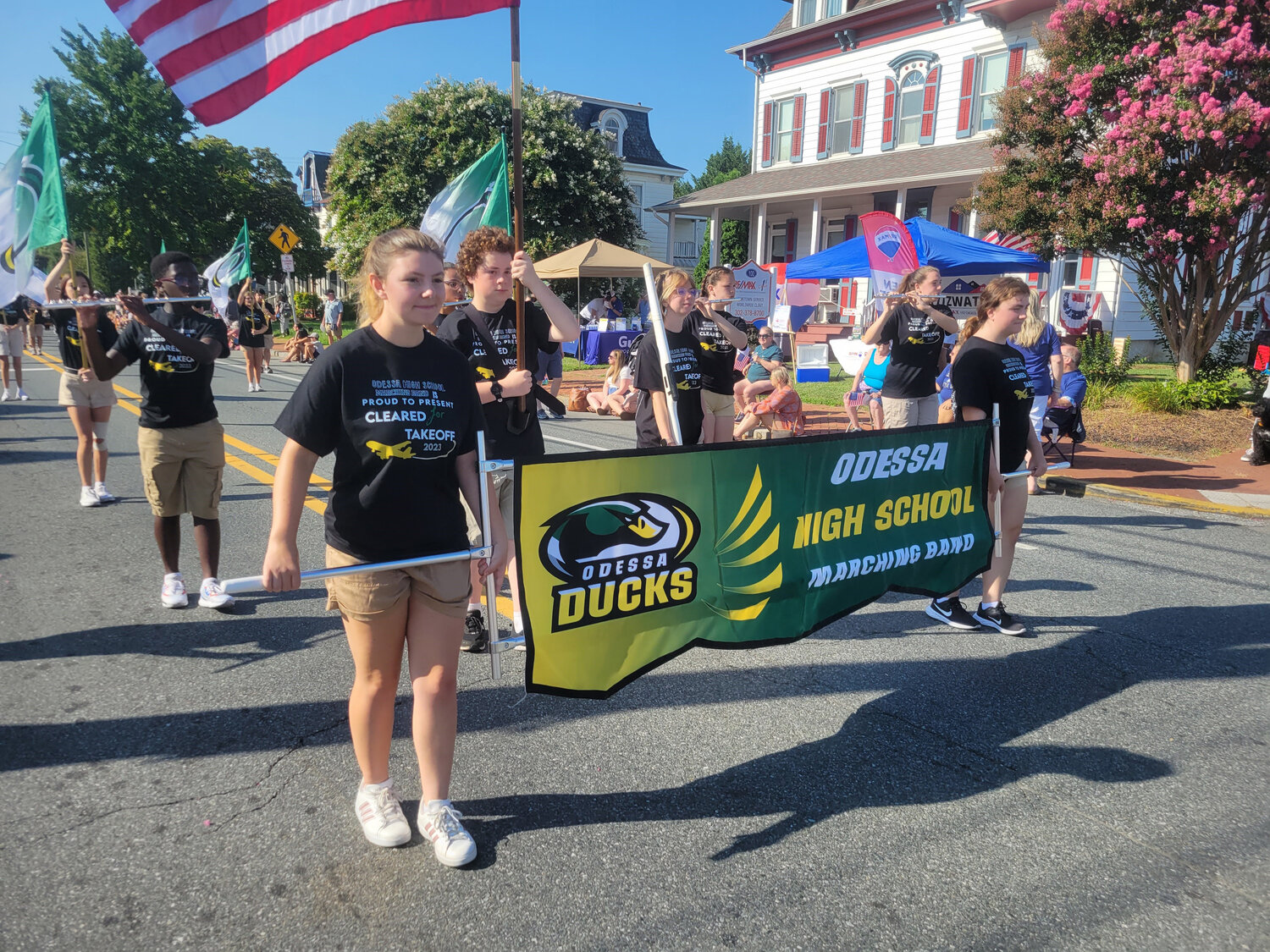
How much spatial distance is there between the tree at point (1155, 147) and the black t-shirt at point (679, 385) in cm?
1008

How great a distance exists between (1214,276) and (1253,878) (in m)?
13.7

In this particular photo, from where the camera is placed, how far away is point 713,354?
593cm

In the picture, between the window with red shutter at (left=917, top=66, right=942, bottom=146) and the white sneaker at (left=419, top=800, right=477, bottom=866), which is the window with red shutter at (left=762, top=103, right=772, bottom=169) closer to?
the window with red shutter at (left=917, top=66, right=942, bottom=146)

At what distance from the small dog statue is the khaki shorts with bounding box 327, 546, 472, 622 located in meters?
11.0

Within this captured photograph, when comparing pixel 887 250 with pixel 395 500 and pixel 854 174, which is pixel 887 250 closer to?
pixel 395 500

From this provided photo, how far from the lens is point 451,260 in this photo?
5.95 metres

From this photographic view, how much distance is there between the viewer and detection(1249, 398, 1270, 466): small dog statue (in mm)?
10180

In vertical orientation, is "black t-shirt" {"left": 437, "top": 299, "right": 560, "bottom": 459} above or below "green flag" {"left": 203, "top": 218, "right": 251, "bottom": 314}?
below

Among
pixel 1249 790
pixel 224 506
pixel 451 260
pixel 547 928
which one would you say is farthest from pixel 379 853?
pixel 224 506

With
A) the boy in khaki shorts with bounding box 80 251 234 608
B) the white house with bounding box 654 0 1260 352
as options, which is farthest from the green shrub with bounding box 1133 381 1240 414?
the boy in khaki shorts with bounding box 80 251 234 608

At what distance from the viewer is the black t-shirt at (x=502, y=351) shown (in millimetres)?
4188

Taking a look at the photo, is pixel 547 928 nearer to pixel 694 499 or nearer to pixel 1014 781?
pixel 694 499

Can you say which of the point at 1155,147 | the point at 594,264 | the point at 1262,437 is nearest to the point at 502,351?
the point at 1262,437

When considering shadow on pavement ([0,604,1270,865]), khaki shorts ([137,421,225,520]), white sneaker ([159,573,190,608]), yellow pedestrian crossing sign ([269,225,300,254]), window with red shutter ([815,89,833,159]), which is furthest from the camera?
window with red shutter ([815,89,833,159])
